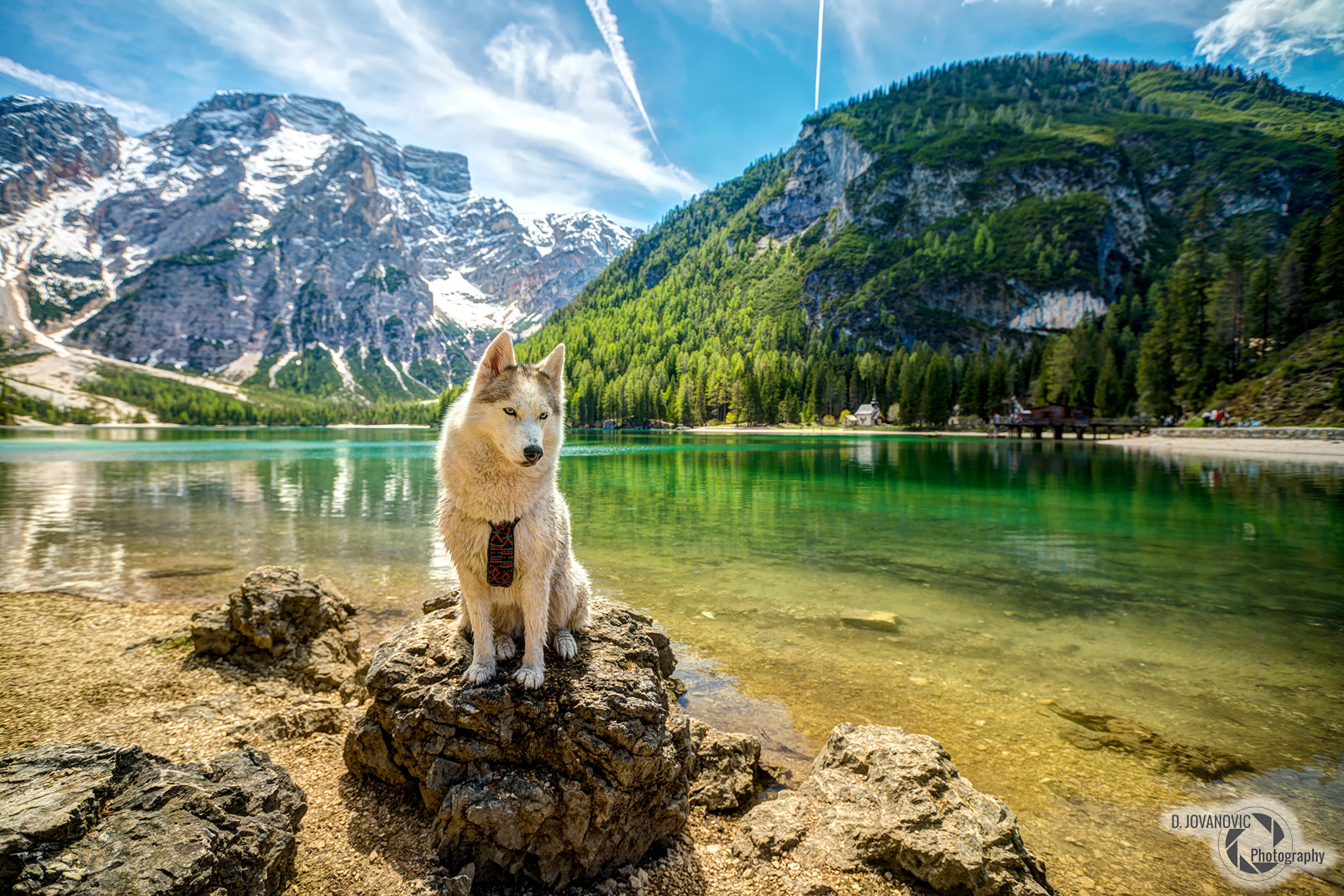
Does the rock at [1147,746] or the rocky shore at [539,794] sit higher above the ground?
the rocky shore at [539,794]

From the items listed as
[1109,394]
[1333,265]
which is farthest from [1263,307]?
[1109,394]

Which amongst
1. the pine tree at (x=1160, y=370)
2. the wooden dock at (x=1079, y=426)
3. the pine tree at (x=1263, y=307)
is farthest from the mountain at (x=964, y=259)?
the pine tree at (x=1263, y=307)

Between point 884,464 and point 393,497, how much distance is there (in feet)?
115

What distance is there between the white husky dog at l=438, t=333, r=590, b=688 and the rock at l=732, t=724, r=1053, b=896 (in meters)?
2.26

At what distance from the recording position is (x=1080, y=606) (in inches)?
431

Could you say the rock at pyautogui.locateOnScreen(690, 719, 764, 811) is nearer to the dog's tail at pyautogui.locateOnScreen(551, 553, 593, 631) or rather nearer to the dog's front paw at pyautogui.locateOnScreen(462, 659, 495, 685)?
the dog's tail at pyautogui.locateOnScreen(551, 553, 593, 631)

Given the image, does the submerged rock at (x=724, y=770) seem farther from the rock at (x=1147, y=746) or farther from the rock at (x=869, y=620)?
the rock at (x=869, y=620)

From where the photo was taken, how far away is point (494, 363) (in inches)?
147

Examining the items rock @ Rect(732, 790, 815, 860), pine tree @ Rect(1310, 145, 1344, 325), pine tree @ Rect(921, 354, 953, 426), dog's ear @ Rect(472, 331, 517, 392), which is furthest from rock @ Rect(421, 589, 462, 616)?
pine tree @ Rect(921, 354, 953, 426)

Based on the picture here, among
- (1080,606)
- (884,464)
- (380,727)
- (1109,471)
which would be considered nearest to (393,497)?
(380,727)

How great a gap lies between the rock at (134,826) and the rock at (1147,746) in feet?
25.2

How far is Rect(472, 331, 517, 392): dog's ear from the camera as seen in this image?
3623 mm

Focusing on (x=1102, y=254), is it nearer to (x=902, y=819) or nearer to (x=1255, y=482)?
(x=1255, y=482)

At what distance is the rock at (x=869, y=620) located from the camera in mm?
9797
